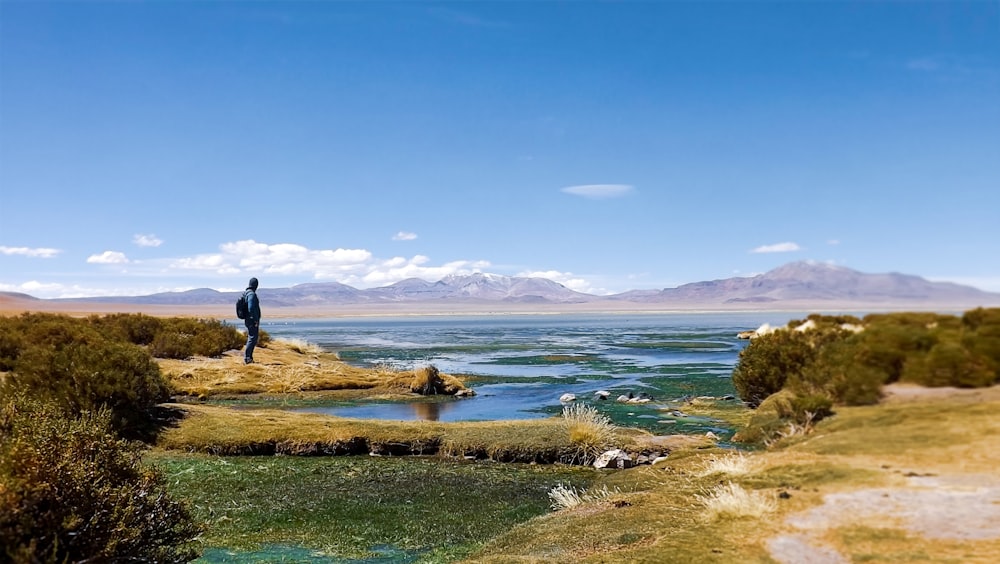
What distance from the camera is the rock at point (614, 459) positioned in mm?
20031

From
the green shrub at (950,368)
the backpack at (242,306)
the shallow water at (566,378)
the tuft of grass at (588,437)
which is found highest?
the backpack at (242,306)

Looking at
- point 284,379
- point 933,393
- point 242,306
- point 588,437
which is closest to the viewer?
point 933,393

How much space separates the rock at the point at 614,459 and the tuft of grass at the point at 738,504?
10.1 m

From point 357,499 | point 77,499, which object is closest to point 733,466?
point 77,499

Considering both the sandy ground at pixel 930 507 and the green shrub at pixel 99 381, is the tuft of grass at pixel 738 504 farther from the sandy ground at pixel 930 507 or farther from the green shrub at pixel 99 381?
the green shrub at pixel 99 381

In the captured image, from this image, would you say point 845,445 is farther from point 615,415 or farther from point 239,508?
point 615,415

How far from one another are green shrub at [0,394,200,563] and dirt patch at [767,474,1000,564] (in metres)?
7.40

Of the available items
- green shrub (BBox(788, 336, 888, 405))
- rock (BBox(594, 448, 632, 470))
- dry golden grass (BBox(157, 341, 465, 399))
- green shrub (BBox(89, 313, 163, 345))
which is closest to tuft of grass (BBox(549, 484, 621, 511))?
rock (BBox(594, 448, 632, 470))

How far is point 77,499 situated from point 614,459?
51.2ft

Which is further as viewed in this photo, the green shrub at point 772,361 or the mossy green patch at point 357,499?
the mossy green patch at point 357,499

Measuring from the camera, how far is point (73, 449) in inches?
309

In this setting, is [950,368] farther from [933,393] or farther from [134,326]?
[134,326]

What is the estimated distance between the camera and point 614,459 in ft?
66.9

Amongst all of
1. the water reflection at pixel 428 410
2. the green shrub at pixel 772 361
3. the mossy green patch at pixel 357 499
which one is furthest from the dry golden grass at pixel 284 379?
the green shrub at pixel 772 361
